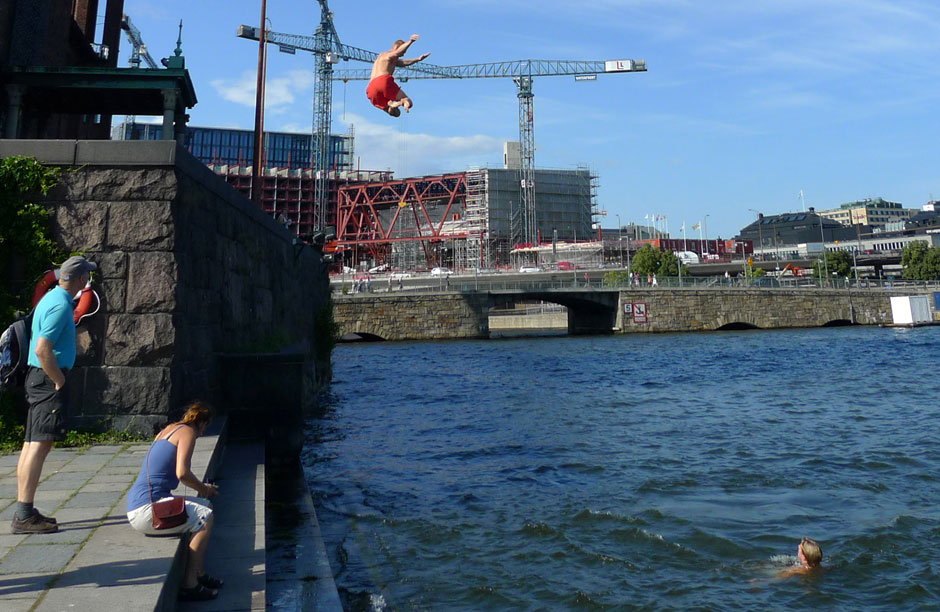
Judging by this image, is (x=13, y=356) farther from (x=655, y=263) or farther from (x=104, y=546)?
(x=655, y=263)

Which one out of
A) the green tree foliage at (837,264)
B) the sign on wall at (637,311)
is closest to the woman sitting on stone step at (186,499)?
the sign on wall at (637,311)

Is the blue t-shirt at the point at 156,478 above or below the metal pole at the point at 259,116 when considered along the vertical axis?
below

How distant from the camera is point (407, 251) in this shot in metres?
123

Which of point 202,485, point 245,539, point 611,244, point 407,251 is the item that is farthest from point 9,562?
point 407,251

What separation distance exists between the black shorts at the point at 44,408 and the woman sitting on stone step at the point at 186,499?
28.1 inches

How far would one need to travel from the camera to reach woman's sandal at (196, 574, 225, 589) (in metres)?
3.96

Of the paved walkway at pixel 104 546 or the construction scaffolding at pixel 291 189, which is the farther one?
the construction scaffolding at pixel 291 189

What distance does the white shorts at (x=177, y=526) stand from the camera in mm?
3912

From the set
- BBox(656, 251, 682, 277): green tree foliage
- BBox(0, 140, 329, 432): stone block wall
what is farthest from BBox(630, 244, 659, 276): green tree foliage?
BBox(0, 140, 329, 432): stone block wall

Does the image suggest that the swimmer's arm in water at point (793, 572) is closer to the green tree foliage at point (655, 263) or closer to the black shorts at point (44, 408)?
the black shorts at point (44, 408)

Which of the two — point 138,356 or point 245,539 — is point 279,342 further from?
point 245,539

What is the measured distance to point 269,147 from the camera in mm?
156250

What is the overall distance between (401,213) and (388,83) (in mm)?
119629

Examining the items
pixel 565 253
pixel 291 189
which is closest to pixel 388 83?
pixel 565 253
